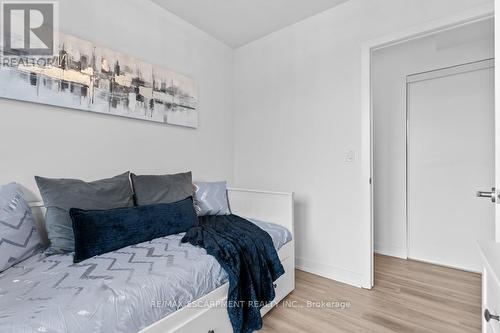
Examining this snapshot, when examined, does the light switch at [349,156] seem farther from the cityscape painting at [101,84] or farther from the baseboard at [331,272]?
the cityscape painting at [101,84]

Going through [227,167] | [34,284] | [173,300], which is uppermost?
[227,167]

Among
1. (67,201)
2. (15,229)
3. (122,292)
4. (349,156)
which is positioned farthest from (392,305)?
(15,229)

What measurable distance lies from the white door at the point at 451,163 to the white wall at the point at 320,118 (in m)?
1.03

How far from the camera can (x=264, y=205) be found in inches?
92.4

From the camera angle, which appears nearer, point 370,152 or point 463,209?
point 370,152

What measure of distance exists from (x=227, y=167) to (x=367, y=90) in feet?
5.47

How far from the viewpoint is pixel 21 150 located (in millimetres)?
1593

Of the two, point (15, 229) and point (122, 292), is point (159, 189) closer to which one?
point (15, 229)

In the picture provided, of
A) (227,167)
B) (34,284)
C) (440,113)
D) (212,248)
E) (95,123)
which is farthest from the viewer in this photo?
(227,167)

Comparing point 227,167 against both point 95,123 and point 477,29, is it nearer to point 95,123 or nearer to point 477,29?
point 95,123

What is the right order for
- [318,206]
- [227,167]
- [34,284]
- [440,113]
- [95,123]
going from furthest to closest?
[227,167], [440,113], [318,206], [95,123], [34,284]

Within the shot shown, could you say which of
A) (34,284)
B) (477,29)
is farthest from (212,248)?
(477,29)

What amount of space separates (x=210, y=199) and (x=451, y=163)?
241 cm

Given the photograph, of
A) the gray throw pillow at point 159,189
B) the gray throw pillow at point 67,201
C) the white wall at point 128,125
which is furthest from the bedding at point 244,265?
the white wall at point 128,125
